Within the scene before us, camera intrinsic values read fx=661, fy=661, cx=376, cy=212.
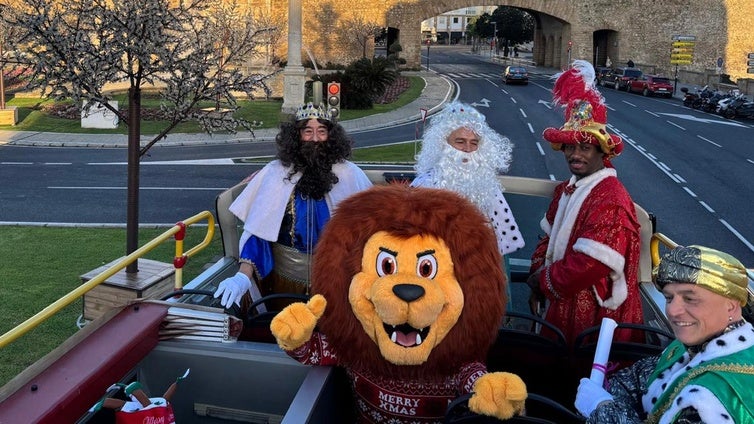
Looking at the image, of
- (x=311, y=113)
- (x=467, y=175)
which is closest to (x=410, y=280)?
(x=467, y=175)

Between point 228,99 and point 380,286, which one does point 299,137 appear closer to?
point 380,286

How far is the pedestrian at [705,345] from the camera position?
→ 1923 millimetres

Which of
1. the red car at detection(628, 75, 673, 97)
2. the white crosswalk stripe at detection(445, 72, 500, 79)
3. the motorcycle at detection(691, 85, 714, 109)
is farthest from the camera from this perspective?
the white crosswalk stripe at detection(445, 72, 500, 79)

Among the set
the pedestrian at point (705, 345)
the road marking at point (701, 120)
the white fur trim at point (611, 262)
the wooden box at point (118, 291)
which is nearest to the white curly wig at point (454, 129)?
the white fur trim at point (611, 262)

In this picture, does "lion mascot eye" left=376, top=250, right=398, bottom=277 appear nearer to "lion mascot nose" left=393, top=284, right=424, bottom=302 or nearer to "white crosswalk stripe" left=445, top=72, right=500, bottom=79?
"lion mascot nose" left=393, top=284, right=424, bottom=302

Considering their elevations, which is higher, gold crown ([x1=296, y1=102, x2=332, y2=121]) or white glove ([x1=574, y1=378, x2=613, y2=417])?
gold crown ([x1=296, y1=102, x2=332, y2=121])

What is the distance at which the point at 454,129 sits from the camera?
13.4 ft

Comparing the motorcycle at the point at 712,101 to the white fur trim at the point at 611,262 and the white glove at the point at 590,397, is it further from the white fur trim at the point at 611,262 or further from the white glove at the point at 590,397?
the white glove at the point at 590,397

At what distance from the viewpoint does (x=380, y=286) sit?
8.49ft

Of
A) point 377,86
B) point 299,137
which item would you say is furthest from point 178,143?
point 299,137

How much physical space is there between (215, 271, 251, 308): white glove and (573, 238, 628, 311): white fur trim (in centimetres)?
186

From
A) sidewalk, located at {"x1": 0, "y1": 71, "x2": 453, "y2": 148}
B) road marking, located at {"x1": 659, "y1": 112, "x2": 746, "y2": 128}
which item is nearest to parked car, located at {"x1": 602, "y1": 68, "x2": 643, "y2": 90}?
road marking, located at {"x1": 659, "y1": 112, "x2": 746, "y2": 128}

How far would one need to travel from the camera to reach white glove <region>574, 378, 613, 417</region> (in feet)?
8.22

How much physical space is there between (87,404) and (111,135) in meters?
22.8
